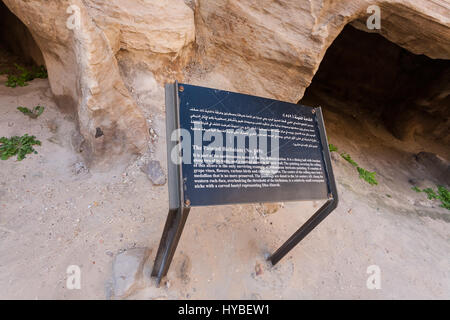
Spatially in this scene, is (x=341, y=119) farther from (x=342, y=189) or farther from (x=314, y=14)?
(x=314, y=14)

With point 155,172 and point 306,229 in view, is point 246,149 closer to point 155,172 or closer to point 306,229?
point 306,229

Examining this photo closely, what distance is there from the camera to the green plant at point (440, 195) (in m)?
5.36

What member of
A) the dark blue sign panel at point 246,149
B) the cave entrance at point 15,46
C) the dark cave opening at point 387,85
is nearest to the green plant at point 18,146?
the cave entrance at point 15,46

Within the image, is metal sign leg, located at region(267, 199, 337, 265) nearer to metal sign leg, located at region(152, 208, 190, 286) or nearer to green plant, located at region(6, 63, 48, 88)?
metal sign leg, located at region(152, 208, 190, 286)

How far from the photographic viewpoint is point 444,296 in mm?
3246

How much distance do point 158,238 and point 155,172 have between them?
2.95 ft

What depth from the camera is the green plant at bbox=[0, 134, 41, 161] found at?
11.0 ft

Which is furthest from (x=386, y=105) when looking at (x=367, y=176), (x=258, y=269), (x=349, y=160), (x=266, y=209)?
(x=258, y=269)

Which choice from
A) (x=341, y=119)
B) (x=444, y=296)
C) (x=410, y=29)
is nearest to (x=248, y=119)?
(x=444, y=296)

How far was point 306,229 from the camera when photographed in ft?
8.73

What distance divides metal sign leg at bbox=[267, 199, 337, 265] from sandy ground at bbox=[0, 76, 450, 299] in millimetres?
185

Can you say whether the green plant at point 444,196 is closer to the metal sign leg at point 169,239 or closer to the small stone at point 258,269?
the small stone at point 258,269

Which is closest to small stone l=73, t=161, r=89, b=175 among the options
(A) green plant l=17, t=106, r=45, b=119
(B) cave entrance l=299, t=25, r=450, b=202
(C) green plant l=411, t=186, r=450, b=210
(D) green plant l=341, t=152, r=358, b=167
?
(A) green plant l=17, t=106, r=45, b=119

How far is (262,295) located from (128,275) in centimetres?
136
